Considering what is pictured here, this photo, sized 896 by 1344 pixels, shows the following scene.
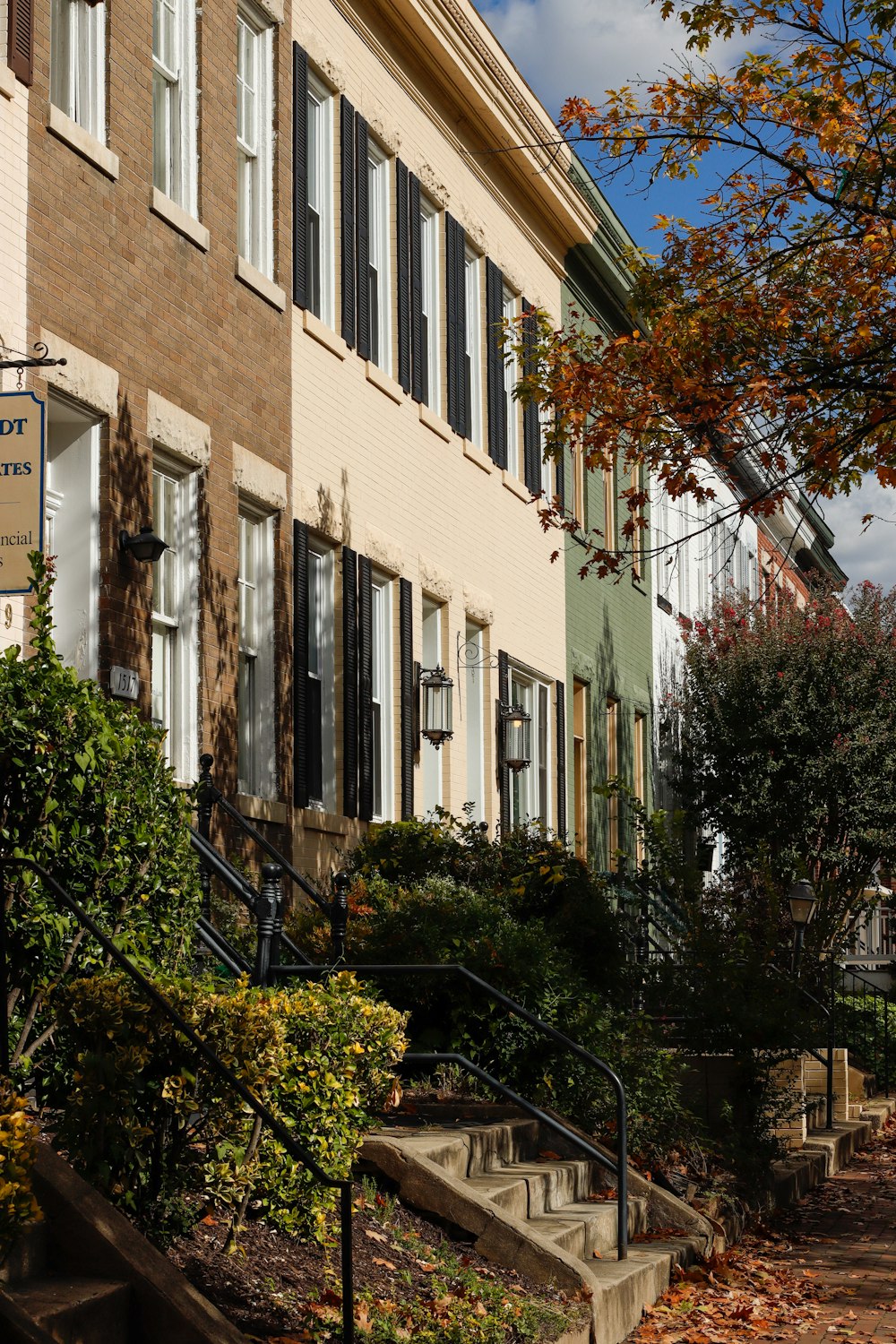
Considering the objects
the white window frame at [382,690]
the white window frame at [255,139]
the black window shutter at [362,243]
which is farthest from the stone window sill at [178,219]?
the white window frame at [382,690]

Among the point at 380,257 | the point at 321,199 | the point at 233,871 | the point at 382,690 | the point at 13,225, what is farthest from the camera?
the point at 380,257

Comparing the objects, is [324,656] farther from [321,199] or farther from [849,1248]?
[849,1248]

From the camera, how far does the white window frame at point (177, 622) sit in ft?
40.8

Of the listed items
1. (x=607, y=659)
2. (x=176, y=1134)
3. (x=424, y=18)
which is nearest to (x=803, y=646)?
(x=607, y=659)

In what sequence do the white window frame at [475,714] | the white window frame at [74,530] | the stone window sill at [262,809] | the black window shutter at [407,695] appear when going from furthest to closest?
1. the white window frame at [475,714]
2. the black window shutter at [407,695]
3. the stone window sill at [262,809]
4. the white window frame at [74,530]

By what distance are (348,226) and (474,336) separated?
13.0 ft

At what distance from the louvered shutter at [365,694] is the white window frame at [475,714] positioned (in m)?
2.96

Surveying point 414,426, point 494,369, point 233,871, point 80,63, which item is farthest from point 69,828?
point 494,369

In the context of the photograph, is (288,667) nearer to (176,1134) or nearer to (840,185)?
(840,185)

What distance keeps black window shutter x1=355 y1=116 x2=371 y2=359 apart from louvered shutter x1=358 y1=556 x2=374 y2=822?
2041 mm

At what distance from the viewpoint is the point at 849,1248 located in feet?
37.6

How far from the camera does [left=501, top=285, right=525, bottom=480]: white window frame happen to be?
20.8m

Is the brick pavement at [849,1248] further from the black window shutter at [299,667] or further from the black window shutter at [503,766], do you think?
the black window shutter at [503,766]

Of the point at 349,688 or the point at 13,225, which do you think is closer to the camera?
the point at 13,225
